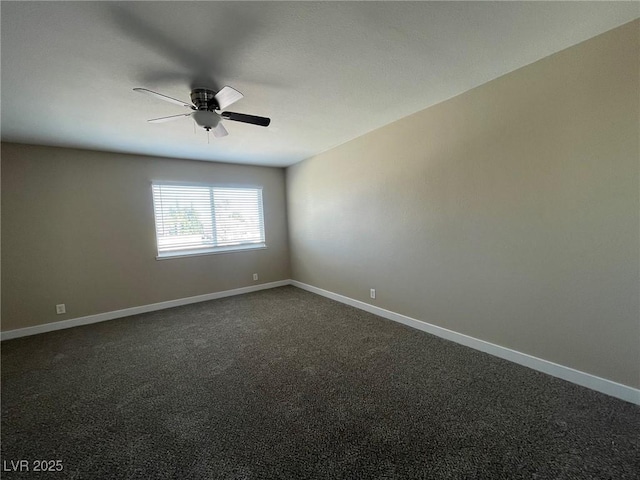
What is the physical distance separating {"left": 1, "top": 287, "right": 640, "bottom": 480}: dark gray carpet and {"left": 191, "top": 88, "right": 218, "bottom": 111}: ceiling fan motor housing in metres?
2.23

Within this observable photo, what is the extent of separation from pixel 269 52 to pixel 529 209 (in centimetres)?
225

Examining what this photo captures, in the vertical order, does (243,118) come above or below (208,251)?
above

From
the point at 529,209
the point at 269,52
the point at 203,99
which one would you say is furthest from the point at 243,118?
the point at 529,209

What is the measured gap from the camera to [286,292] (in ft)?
15.5

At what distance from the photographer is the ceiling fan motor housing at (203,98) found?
2.11 meters

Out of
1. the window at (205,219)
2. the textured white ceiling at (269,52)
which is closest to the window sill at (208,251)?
the window at (205,219)

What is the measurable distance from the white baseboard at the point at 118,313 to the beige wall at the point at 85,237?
0.06m

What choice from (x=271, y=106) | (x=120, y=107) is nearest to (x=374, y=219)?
(x=271, y=106)

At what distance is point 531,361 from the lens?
7.09 feet

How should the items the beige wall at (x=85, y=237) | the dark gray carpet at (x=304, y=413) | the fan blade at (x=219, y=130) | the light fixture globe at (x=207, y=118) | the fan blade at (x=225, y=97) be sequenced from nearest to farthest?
the dark gray carpet at (x=304, y=413) → the fan blade at (x=225, y=97) → the light fixture globe at (x=207, y=118) → the fan blade at (x=219, y=130) → the beige wall at (x=85, y=237)

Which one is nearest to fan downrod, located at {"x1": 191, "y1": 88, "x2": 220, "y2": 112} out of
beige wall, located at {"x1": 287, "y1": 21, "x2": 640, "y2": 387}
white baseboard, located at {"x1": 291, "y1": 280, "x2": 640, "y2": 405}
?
beige wall, located at {"x1": 287, "y1": 21, "x2": 640, "y2": 387}

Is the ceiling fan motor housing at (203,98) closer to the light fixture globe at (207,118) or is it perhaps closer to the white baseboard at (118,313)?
the light fixture globe at (207,118)

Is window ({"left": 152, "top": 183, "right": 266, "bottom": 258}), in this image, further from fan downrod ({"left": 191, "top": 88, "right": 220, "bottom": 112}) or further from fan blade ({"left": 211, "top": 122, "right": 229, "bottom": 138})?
fan downrod ({"left": 191, "top": 88, "right": 220, "bottom": 112})

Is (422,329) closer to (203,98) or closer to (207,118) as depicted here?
(207,118)
